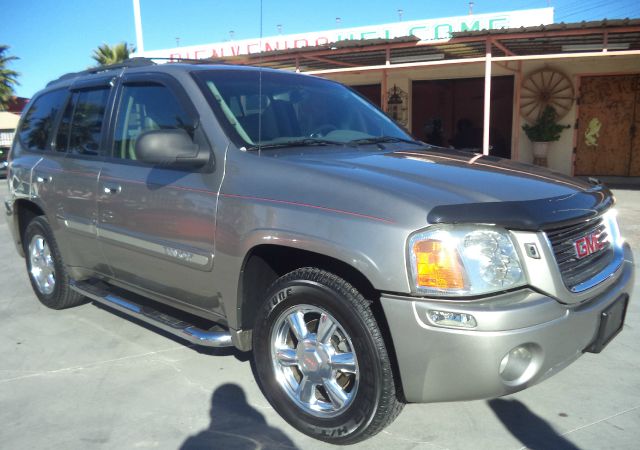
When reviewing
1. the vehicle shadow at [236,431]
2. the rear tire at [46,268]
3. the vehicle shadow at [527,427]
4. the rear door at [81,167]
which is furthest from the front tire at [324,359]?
the rear tire at [46,268]

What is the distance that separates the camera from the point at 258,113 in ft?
10.5

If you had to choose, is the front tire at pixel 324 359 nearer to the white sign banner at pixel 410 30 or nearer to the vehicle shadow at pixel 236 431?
the vehicle shadow at pixel 236 431

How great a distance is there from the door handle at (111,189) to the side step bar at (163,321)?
76 cm

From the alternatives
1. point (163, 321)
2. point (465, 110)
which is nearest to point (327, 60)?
point (465, 110)

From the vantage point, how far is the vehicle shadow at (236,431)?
264 centimetres

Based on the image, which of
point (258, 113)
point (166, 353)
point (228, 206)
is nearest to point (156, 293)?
point (166, 353)

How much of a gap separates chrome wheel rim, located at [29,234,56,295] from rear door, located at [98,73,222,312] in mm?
1232

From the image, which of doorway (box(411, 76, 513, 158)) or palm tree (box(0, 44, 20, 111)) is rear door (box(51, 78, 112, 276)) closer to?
doorway (box(411, 76, 513, 158))

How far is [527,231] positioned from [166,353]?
8.69ft

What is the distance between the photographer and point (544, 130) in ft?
41.8

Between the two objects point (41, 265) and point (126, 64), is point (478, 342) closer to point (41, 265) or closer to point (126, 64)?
point (126, 64)

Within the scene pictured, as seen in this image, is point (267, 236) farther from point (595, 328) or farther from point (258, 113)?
point (595, 328)

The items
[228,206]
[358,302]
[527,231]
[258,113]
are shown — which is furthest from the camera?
A: [258,113]

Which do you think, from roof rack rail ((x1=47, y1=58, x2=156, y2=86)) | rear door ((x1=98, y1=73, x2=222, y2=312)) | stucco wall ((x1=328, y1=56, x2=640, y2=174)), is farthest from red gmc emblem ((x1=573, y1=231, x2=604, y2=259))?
stucco wall ((x1=328, y1=56, x2=640, y2=174))
